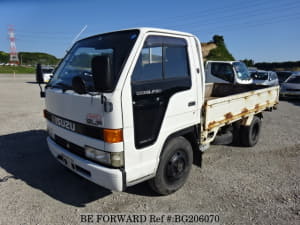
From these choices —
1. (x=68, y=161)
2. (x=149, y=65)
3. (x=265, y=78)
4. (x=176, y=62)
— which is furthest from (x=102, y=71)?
(x=265, y=78)

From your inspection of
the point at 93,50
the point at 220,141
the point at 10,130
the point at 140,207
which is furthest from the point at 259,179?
the point at 10,130

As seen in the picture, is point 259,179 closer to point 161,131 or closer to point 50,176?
point 161,131

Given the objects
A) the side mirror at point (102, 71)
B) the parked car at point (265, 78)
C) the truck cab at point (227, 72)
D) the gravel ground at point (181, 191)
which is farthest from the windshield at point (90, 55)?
the parked car at point (265, 78)

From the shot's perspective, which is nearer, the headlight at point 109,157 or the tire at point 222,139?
the headlight at point 109,157

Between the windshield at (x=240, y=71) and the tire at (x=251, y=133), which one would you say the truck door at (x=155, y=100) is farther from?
the windshield at (x=240, y=71)

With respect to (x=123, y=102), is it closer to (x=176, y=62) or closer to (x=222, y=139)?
(x=176, y=62)

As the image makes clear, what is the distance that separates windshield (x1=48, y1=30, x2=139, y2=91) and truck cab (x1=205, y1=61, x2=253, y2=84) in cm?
766

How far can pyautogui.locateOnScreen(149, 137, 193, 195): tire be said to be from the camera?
2.86 metres

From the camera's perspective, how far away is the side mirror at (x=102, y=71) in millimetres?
1960

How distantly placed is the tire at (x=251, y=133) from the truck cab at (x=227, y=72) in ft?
15.0

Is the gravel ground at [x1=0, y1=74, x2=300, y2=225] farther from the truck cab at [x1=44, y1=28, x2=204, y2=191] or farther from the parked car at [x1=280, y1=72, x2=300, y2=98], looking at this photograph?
the parked car at [x1=280, y1=72, x2=300, y2=98]

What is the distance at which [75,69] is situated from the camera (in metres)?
3.04

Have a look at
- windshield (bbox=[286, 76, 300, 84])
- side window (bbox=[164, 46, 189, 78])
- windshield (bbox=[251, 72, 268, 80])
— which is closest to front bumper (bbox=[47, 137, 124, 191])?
side window (bbox=[164, 46, 189, 78])

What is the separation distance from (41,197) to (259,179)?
3374 mm
